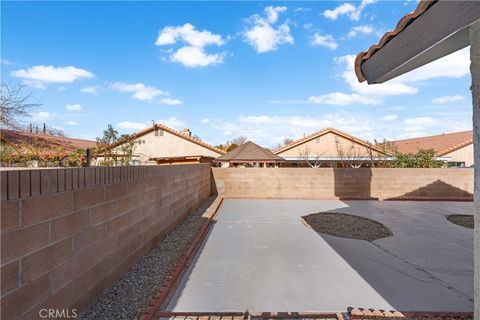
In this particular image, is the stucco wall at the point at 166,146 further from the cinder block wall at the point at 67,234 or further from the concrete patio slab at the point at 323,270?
the cinder block wall at the point at 67,234

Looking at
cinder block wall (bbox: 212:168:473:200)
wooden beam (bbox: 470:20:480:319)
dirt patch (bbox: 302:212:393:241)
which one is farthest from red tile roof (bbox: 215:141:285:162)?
wooden beam (bbox: 470:20:480:319)

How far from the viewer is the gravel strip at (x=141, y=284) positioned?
9.95 feet

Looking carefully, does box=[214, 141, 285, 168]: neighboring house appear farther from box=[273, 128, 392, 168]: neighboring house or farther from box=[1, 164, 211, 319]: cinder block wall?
box=[1, 164, 211, 319]: cinder block wall

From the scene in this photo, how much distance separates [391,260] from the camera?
4.91 meters

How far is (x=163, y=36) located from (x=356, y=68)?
Answer: 13.4 metres

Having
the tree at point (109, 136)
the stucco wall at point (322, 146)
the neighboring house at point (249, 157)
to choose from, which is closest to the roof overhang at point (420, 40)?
the tree at point (109, 136)

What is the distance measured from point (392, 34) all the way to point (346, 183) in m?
11.7

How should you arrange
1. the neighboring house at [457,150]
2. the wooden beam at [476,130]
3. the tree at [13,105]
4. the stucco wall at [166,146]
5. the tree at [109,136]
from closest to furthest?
the wooden beam at [476,130] < the tree at [109,136] < the tree at [13,105] < the neighboring house at [457,150] < the stucco wall at [166,146]

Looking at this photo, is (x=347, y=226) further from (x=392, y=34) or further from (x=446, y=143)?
(x=446, y=143)

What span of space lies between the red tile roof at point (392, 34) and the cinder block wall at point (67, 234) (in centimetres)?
327

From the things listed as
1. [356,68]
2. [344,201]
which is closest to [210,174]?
[344,201]

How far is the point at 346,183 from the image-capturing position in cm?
1333

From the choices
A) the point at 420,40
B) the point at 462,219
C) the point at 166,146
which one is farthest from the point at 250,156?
the point at 420,40

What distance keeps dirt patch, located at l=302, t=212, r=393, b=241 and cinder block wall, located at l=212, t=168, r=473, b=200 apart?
452 centimetres
